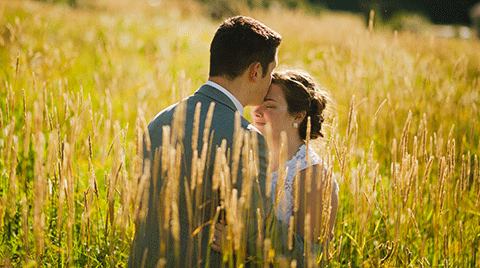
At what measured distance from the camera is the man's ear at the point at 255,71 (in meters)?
1.78

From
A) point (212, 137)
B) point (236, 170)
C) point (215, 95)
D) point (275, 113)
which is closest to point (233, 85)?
point (215, 95)

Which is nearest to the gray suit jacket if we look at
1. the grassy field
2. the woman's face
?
the grassy field

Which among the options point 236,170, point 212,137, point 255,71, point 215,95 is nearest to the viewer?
point 236,170

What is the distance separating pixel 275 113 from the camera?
219cm

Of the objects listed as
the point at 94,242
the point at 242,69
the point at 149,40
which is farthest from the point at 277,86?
the point at 149,40

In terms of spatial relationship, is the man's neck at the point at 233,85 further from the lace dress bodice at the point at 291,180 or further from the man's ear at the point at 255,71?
the lace dress bodice at the point at 291,180

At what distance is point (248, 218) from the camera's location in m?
1.35

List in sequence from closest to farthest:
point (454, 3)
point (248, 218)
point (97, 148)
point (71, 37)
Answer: point (248, 218)
point (97, 148)
point (71, 37)
point (454, 3)

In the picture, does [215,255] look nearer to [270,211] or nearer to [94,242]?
[270,211]

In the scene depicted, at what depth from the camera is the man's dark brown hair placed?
5.65 ft

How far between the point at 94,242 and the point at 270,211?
1.01m

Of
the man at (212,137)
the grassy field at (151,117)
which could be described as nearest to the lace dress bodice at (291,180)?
the grassy field at (151,117)

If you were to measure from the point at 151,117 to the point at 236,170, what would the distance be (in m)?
2.16

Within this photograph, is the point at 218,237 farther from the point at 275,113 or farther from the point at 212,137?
the point at 275,113
